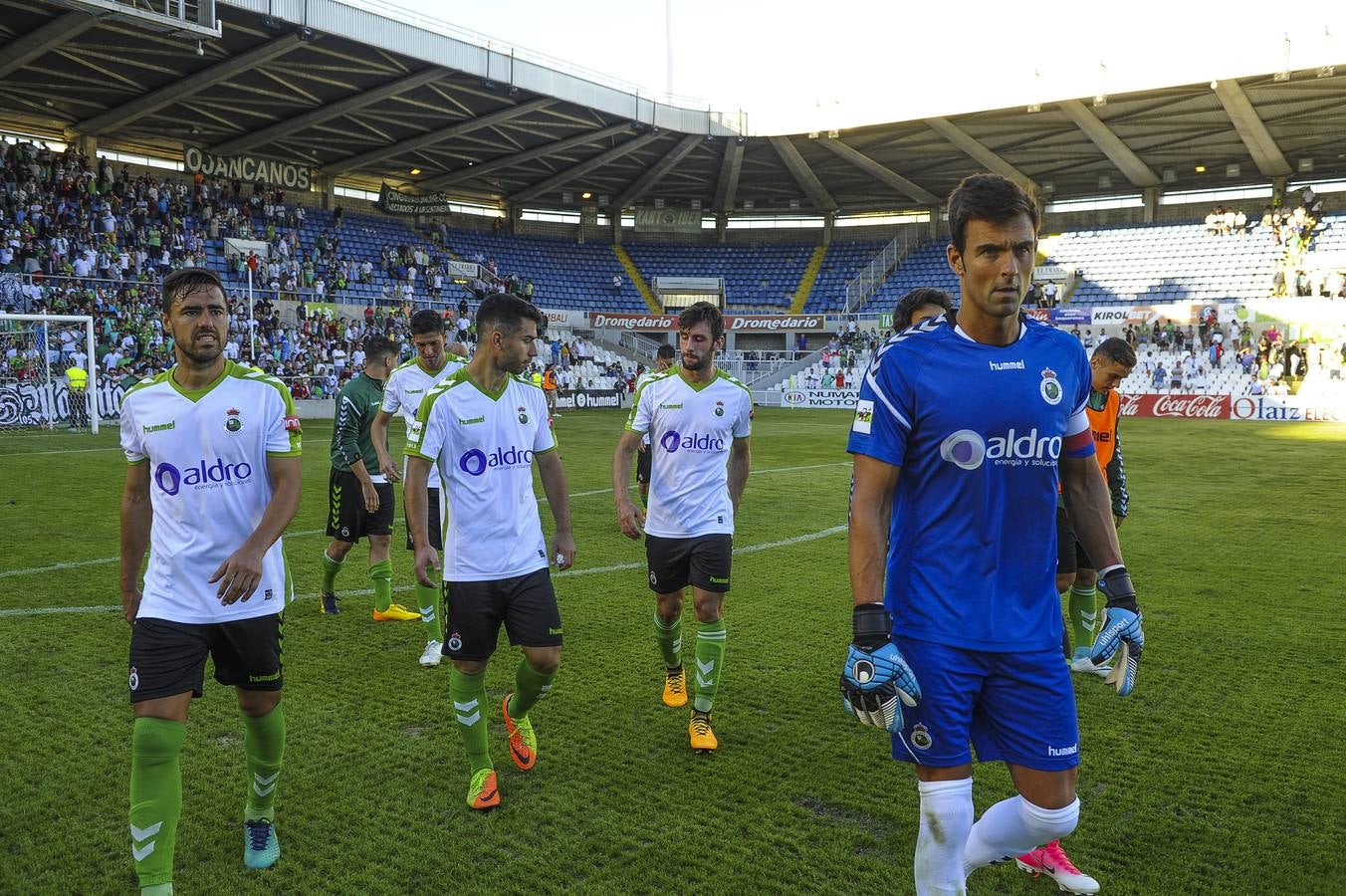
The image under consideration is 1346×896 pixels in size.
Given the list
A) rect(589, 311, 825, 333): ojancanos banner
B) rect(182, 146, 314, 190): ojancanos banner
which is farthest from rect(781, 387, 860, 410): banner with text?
rect(182, 146, 314, 190): ojancanos banner

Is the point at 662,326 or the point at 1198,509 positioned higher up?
the point at 662,326

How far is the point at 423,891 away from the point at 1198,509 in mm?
12511

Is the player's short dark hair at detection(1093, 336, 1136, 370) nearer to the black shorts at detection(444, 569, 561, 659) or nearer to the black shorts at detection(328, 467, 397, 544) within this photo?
the black shorts at detection(444, 569, 561, 659)

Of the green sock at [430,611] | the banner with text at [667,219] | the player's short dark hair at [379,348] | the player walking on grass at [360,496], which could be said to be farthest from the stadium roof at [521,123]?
the green sock at [430,611]

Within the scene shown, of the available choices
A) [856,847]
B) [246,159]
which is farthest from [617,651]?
[246,159]

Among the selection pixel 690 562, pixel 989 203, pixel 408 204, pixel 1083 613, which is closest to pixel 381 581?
pixel 690 562

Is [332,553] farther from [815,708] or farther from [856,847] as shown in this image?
[856,847]

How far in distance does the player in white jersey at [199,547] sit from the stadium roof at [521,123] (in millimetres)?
23878

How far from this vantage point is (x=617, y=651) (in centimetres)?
682

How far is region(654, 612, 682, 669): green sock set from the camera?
566 centimetres

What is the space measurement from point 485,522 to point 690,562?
1.44 metres

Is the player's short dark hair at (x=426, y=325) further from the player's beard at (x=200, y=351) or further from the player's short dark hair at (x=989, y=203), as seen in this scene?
the player's short dark hair at (x=989, y=203)

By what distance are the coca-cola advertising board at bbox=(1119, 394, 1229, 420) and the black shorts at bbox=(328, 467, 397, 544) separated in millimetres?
30694

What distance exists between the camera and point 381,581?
7664 millimetres
